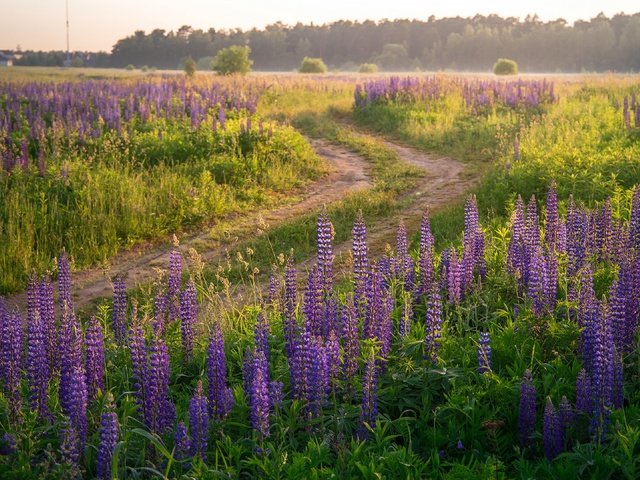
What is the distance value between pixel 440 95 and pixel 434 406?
63.7 ft

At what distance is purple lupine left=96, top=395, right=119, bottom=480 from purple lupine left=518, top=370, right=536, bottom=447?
2.49 m

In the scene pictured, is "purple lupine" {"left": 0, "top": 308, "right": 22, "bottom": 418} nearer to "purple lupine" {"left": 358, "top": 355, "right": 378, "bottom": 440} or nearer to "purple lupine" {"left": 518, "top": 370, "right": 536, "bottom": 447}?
"purple lupine" {"left": 358, "top": 355, "right": 378, "bottom": 440}

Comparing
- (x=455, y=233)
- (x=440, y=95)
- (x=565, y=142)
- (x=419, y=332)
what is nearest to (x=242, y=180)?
(x=455, y=233)

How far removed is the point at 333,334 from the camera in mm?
4777

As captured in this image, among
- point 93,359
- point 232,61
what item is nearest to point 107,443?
point 93,359

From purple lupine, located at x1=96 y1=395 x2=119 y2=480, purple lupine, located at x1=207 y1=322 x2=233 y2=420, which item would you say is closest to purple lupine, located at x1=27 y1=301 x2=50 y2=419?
purple lupine, located at x1=96 y1=395 x2=119 y2=480

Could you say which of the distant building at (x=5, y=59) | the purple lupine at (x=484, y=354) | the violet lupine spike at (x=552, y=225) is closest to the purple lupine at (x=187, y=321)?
the purple lupine at (x=484, y=354)

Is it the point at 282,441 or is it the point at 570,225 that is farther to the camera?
the point at 570,225

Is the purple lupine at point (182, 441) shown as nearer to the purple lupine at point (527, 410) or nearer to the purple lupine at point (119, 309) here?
the purple lupine at point (527, 410)

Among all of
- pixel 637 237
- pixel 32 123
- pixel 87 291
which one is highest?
pixel 32 123

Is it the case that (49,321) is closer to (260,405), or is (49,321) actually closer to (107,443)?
(107,443)

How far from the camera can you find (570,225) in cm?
772

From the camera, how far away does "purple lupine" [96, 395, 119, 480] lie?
4.02 meters

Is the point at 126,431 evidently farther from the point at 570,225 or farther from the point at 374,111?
the point at 374,111
